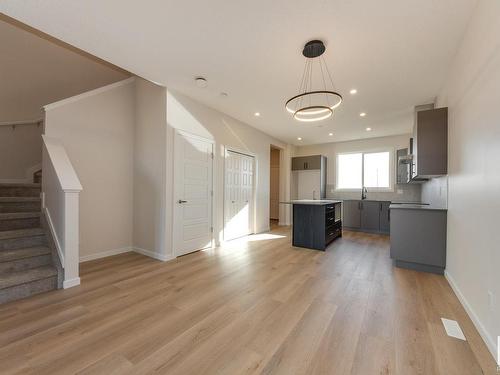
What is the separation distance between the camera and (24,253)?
8.66 ft

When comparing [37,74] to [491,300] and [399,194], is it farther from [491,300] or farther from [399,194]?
[399,194]

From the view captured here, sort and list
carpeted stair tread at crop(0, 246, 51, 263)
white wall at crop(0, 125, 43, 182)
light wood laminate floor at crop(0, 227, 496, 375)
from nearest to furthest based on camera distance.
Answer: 1. light wood laminate floor at crop(0, 227, 496, 375)
2. carpeted stair tread at crop(0, 246, 51, 263)
3. white wall at crop(0, 125, 43, 182)

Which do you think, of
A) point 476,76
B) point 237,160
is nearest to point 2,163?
point 237,160

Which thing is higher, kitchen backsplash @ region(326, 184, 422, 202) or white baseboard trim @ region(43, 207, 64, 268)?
kitchen backsplash @ region(326, 184, 422, 202)

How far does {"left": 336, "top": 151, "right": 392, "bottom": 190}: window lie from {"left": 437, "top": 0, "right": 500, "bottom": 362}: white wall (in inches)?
166

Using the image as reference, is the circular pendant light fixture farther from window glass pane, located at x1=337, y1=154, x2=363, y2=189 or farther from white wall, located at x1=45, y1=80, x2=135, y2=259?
window glass pane, located at x1=337, y1=154, x2=363, y2=189

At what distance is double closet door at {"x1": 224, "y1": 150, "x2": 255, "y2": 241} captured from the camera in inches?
195

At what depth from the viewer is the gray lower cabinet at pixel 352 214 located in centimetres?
654

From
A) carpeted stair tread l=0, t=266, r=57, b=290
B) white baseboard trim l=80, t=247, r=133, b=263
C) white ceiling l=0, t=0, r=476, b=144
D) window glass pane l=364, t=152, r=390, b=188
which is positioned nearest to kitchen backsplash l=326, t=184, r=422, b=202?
window glass pane l=364, t=152, r=390, b=188

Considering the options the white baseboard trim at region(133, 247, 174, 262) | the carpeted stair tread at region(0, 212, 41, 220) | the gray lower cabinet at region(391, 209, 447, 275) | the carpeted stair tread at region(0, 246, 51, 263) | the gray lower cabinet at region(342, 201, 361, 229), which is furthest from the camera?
the gray lower cabinet at region(342, 201, 361, 229)

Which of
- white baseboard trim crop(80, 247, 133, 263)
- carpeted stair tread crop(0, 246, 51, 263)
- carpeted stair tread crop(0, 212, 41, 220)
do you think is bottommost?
white baseboard trim crop(80, 247, 133, 263)

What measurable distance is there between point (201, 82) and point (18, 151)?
4.02 meters

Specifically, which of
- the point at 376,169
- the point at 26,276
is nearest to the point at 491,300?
the point at 26,276

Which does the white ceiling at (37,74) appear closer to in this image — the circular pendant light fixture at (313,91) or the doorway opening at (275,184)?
the circular pendant light fixture at (313,91)
